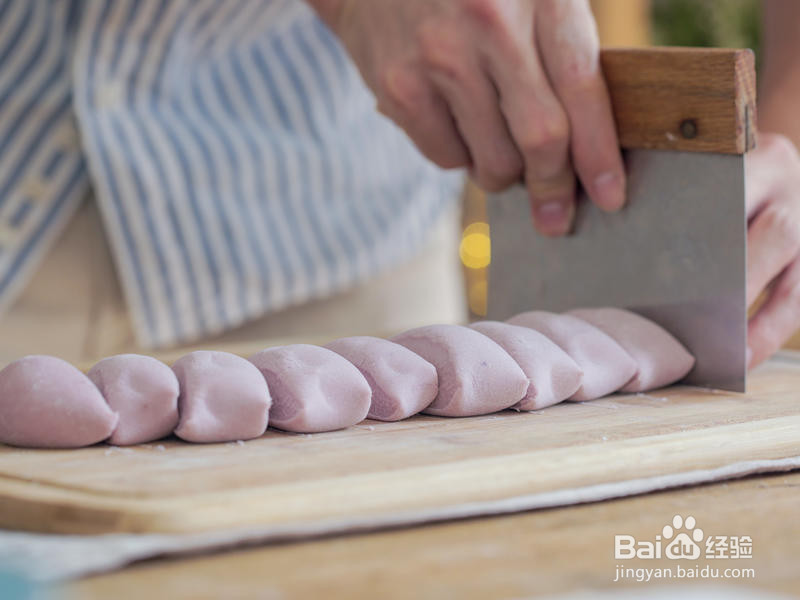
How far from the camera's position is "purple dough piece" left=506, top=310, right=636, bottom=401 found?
4.15 ft

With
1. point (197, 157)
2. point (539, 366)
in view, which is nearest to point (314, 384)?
point (539, 366)

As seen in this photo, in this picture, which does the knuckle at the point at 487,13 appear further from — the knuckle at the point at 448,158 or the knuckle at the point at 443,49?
Answer: the knuckle at the point at 448,158

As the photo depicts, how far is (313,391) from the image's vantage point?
107 centimetres

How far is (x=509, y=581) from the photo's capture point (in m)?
0.74

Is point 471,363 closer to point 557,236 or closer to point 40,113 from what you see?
point 557,236

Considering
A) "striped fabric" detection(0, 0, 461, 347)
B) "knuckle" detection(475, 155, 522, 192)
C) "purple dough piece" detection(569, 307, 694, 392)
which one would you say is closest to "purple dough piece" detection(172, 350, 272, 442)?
"purple dough piece" detection(569, 307, 694, 392)

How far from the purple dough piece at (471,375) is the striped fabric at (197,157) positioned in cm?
79

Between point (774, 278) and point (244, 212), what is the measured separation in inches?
37.7

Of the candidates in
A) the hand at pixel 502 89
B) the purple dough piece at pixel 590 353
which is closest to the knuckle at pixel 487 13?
the hand at pixel 502 89

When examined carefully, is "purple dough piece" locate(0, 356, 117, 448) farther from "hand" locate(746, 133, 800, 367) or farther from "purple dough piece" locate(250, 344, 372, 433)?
"hand" locate(746, 133, 800, 367)

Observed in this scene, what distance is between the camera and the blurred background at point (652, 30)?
11.7ft

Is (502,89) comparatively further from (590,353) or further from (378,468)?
(378,468)

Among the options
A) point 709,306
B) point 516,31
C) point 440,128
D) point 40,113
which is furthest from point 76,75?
point 709,306

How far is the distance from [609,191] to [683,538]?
0.71 metres
